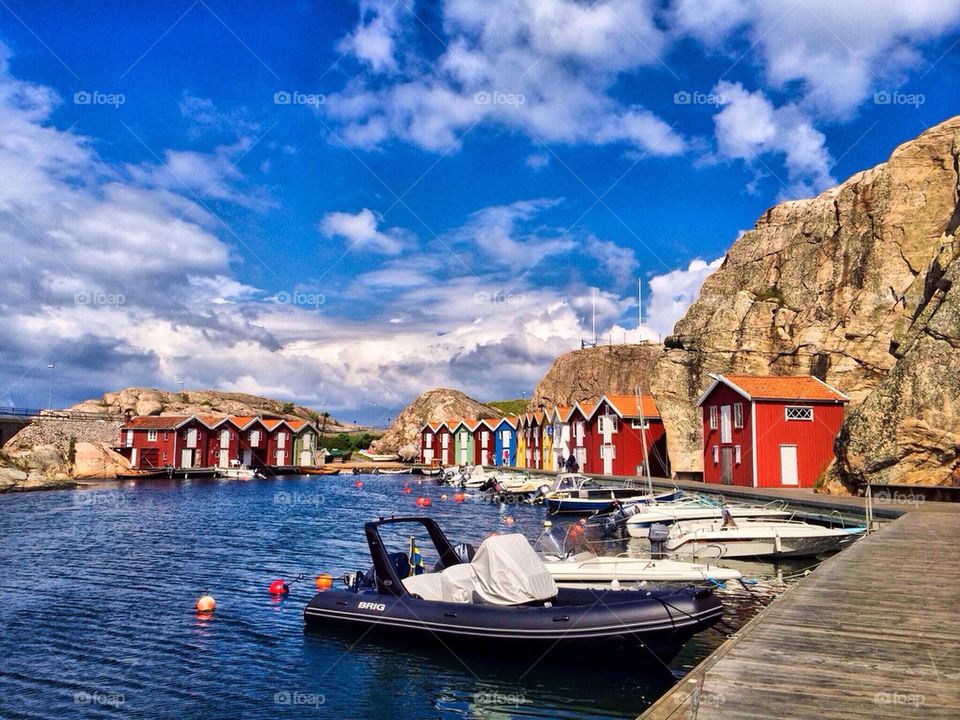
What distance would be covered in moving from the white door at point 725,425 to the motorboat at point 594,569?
3197 centimetres

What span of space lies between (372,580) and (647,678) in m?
6.81

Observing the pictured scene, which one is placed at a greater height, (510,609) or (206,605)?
(510,609)

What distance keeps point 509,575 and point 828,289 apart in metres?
52.6

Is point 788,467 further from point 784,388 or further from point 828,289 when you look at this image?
point 828,289

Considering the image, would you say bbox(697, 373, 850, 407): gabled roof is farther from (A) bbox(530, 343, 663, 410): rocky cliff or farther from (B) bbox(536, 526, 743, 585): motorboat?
(A) bbox(530, 343, 663, 410): rocky cliff

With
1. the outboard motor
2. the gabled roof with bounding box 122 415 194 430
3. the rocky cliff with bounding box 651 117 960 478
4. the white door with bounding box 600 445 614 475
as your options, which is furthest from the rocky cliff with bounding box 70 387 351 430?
the outboard motor

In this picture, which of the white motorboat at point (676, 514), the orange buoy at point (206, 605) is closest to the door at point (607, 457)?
the white motorboat at point (676, 514)

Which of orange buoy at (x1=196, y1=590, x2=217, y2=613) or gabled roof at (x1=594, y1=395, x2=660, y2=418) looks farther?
gabled roof at (x1=594, y1=395, x2=660, y2=418)

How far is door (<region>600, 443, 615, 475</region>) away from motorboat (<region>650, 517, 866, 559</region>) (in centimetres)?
4410

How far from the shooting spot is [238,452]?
353ft

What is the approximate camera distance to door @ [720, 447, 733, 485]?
164ft

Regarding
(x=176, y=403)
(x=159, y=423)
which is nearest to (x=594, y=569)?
(x=159, y=423)

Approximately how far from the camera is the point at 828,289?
58.2 metres

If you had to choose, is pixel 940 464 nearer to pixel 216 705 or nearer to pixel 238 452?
pixel 216 705
